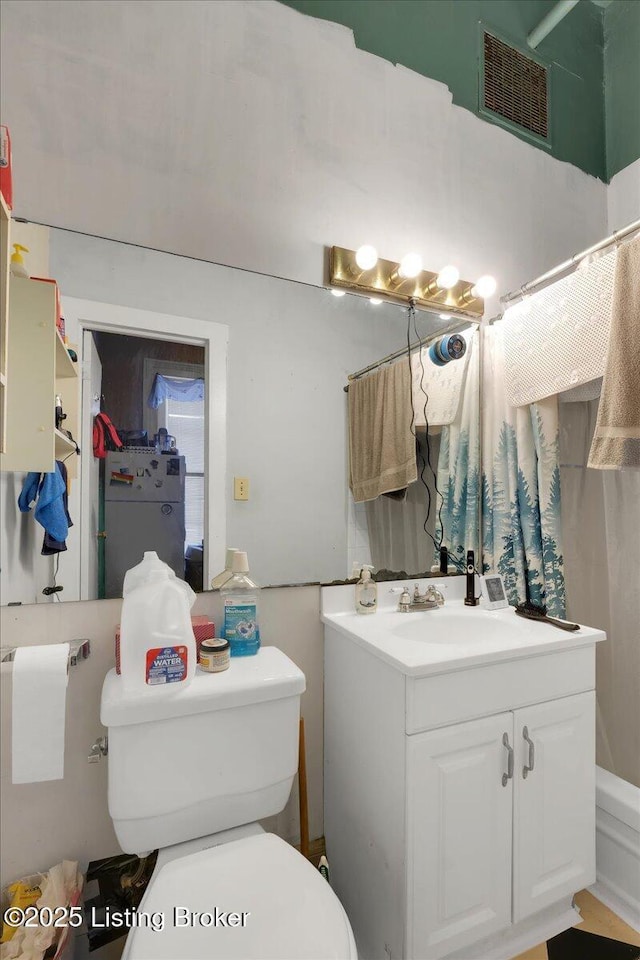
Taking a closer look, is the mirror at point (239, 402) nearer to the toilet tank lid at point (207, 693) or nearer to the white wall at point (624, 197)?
the toilet tank lid at point (207, 693)

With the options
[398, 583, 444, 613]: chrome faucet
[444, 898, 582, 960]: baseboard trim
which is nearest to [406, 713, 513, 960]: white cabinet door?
[444, 898, 582, 960]: baseboard trim

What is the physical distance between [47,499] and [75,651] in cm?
35

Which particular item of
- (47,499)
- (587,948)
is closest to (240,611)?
(47,499)

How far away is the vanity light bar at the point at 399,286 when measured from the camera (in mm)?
1517

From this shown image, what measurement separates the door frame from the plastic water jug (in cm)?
23

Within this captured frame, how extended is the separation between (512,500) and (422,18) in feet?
5.59

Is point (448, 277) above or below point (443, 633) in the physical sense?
above

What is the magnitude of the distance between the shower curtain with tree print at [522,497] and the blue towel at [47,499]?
134 cm

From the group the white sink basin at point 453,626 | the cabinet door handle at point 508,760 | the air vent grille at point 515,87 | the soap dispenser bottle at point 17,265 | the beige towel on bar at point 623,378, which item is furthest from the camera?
the air vent grille at point 515,87

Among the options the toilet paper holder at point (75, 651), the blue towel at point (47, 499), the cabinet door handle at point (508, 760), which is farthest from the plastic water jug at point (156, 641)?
the cabinet door handle at point (508, 760)

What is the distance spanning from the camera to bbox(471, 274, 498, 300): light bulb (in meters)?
1.73

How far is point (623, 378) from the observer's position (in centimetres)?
129

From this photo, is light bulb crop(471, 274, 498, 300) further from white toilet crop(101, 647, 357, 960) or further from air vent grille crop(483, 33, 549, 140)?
white toilet crop(101, 647, 357, 960)

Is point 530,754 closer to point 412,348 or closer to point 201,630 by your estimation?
point 201,630
